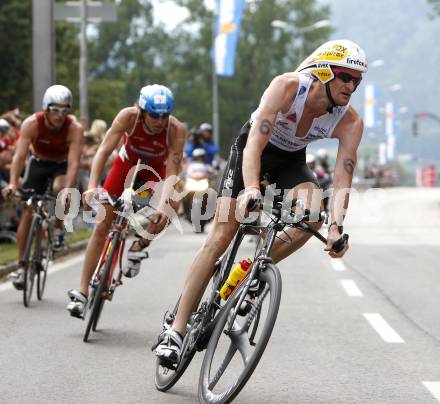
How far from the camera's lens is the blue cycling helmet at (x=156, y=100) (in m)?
7.98

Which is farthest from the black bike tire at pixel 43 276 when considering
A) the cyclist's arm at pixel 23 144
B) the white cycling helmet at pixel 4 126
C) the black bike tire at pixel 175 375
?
the white cycling helmet at pixel 4 126

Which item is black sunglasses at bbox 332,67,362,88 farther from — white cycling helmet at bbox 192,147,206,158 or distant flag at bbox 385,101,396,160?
distant flag at bbox 385,101,396,160

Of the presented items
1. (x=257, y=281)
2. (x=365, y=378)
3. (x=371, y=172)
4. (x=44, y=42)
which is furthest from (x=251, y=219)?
(x=371, y=172)

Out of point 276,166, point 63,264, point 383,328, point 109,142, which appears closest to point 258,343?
point 276,166

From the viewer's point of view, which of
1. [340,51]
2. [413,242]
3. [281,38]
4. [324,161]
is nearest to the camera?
[340,51]

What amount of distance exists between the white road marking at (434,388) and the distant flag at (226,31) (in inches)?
1331

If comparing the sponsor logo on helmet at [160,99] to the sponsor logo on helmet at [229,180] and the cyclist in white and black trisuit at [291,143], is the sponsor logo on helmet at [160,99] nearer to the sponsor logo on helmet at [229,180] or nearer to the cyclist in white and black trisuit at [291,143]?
the cyclist in white and black trisuit at [291,143]

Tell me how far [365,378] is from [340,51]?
2.03 meters

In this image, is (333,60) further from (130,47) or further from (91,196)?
(130,47)

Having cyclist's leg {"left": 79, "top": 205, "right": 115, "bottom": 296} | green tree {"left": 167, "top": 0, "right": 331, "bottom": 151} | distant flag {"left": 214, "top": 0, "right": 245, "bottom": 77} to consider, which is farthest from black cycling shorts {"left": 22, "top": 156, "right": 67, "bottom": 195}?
green tree {"left": 167, "top": 0, "right": 331, "bottom": 151}

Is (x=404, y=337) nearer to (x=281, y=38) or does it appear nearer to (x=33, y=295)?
(x=33, y=295)

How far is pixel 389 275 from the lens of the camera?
13242mm

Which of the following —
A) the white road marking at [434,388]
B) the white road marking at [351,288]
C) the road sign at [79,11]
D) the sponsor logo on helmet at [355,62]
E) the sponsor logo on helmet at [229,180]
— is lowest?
the white road marking at [351,288]

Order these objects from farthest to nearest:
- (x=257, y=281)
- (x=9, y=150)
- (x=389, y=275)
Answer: (x=9, y=150), (x=389, y=275), (x=257, y=281)
